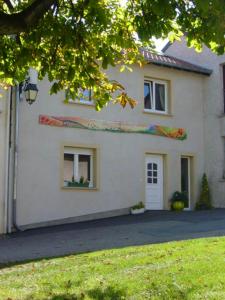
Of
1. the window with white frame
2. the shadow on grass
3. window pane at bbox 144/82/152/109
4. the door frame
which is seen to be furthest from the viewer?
window pane at bbox 144/82/152/109

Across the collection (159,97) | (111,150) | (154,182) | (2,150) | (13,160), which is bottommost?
(154,182)

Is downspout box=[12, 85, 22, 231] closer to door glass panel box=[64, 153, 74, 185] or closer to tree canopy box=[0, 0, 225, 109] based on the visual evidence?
door glass panel box=[64, 153, 74, 185]

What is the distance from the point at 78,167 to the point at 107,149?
1244mm

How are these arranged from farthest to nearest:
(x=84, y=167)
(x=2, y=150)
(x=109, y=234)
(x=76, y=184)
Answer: (x=84, y=167)
(x=76, y=184)
(x=2, y=150)
(x=109, y=234)

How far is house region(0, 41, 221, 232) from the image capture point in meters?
17.3

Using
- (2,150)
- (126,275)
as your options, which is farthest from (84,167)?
(126,275)

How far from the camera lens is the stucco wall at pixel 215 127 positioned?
2141 cm

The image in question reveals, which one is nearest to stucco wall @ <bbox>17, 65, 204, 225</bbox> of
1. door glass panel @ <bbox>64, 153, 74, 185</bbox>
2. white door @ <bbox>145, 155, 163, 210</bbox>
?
white door @ <bbox>145, 155, 163, 210</bbox>

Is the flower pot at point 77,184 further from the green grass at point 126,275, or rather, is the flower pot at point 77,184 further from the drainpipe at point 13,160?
the green grass at point 126,275

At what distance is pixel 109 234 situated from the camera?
46.1 ft

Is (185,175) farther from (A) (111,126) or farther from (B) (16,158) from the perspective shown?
(B) (16,158)

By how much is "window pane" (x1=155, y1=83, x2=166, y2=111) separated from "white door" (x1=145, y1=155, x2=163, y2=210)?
6.47 ft

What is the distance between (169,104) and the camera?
2144cm

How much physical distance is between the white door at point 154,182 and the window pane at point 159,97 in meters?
1.97
